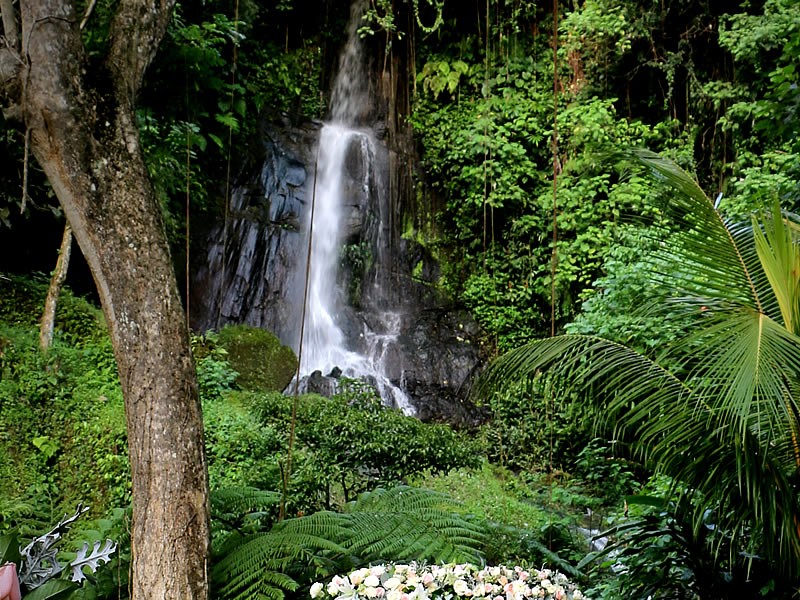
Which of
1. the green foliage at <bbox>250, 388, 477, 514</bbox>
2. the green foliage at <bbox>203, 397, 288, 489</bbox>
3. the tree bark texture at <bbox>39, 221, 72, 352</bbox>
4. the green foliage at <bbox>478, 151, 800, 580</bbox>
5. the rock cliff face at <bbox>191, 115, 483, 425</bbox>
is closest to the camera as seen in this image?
the green foliage at <bbox>478, 151, 800, 580</bbox>

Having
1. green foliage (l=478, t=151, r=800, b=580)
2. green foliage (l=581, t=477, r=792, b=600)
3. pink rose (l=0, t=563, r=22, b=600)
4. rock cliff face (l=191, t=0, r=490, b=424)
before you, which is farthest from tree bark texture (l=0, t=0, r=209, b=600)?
rock cliff face (l=191, t=0, r=490, b=424)

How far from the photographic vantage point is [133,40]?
9.25ft

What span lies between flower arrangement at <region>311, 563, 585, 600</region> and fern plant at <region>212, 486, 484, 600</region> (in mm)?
369

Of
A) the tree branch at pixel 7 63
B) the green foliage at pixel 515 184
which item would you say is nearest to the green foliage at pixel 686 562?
the tree branch at pixel 7 63

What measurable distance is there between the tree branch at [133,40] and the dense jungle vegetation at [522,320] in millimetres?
571

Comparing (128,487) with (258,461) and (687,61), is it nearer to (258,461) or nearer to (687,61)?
(258,461)

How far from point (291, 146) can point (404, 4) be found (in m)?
3.58

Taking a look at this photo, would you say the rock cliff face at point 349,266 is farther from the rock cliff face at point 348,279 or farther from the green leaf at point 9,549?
the green leaf at point 9,549

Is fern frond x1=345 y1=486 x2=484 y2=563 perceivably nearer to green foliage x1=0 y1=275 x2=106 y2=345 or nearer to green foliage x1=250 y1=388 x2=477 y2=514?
green foliage x1=250 y1=388 x2=477 y2=514

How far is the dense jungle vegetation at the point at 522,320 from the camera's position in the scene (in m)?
2.52

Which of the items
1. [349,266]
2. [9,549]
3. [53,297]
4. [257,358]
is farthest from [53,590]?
[349,266]

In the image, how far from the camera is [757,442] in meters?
2.24

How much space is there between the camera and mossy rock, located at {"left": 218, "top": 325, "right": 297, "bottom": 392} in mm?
7777

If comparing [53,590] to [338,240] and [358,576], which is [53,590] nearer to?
[358,576]
